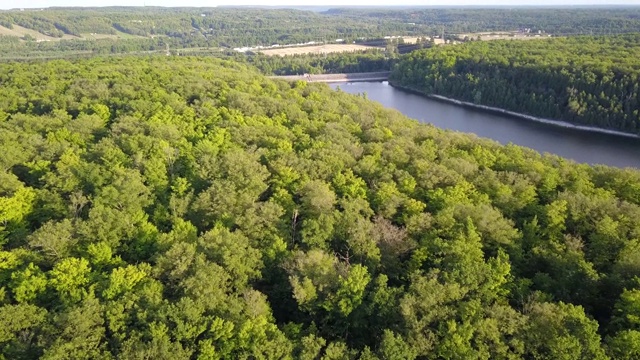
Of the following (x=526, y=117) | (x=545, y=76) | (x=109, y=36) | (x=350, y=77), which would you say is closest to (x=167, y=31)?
(x=109, y=36)

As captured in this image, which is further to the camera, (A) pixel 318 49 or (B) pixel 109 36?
(B) pixel 109 36

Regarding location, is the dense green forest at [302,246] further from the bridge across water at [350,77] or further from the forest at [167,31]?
the forest at [167,31]

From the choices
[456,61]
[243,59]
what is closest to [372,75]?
[456,61]

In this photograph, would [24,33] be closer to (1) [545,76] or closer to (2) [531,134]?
(1) [545,76]

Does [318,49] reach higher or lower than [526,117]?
higher

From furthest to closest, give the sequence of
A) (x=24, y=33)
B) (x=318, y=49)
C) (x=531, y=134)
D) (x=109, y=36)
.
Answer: (x=109, y=36)
(x=24, y=33)
(x=318, y=49)
(x=531, y=134)

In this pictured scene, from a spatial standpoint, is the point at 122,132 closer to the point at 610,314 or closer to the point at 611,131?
the point at 610,314

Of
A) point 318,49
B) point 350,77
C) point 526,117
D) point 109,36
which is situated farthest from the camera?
point 109,36

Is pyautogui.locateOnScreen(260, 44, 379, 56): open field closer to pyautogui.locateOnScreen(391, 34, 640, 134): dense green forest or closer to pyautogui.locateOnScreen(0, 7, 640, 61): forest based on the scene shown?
pyautogui.locateOnScreen(0, 7, 640, 61): forest
